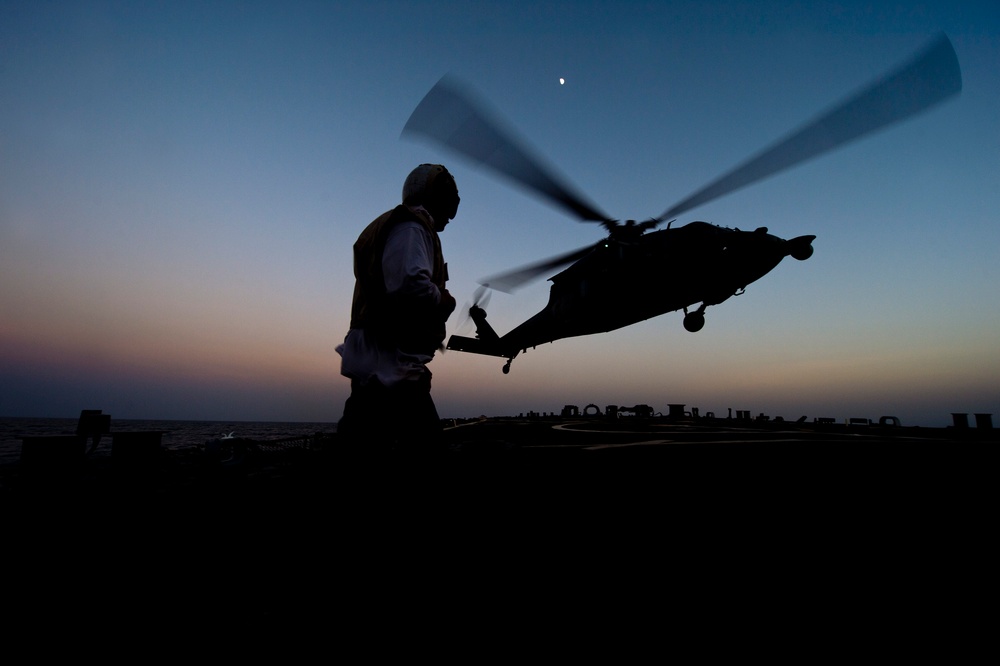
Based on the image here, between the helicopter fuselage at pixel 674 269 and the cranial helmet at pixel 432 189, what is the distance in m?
8.83

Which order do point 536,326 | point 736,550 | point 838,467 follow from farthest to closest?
point 536,326, point 838,467, point 736,550

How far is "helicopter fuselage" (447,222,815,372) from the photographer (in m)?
10.3

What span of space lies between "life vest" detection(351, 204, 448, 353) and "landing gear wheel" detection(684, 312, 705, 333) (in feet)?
34.4

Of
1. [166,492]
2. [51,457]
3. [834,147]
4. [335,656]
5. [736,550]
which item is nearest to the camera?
[335,656]

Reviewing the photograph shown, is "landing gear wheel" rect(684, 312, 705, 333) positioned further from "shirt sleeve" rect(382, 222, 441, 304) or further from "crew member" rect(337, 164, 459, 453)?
"shirt sleeve" rect(382, 222, 441, 304)

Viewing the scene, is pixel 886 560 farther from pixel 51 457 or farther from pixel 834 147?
pixel 834 147

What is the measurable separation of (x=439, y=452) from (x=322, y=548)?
0.75 m

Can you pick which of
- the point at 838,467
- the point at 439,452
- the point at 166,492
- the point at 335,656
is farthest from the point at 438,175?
the point at 838,467

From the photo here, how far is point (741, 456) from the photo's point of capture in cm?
463

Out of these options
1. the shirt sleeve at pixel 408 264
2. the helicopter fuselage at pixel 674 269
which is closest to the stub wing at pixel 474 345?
the helicopter fuselage at pixel 674 269

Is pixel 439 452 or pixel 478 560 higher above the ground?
pixel 439 452

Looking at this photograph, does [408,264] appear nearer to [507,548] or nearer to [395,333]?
[395,333]

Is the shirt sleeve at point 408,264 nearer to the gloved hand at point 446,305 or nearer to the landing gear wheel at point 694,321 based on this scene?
→ the gloved hand at point 446,305

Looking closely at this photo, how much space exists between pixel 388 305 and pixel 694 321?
35.8ft
